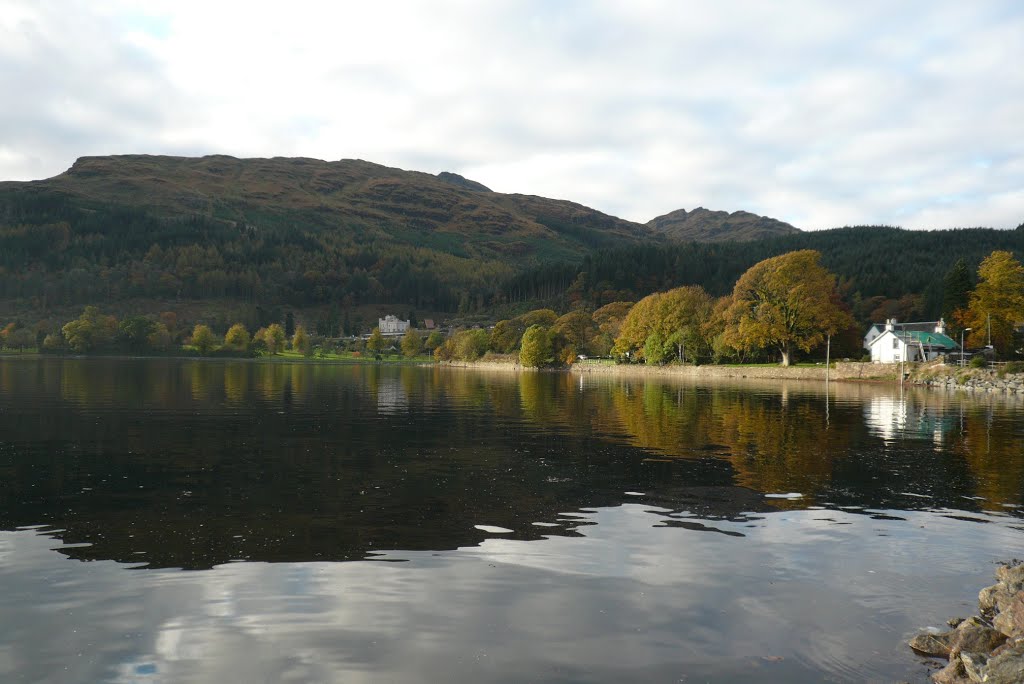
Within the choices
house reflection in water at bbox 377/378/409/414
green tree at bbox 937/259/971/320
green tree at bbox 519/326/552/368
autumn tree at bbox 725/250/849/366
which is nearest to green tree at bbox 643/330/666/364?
autumn tree at bbox 725/250/849/366

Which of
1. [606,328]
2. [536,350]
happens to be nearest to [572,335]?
[606,328]

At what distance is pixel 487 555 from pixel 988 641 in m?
9.27

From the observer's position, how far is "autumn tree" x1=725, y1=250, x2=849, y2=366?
111m

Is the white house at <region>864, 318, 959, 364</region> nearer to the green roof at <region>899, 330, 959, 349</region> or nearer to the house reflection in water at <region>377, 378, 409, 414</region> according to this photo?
the green roof at <region>899, 330, 959, 349</region>

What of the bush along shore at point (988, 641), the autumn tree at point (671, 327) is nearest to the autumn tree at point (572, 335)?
the autumn tree at point (671, 327)

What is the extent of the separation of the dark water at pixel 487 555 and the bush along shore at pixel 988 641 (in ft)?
1.74

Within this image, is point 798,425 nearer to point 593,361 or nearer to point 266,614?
point 266,614

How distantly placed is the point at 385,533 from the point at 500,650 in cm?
698

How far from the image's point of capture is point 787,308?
371ft

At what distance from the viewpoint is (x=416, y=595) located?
13.1 m

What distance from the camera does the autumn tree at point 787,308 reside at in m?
111

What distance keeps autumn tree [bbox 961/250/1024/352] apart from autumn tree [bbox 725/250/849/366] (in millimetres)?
18993

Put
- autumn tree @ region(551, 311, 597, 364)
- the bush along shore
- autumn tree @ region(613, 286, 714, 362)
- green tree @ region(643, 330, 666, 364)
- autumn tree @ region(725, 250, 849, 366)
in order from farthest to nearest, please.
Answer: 1. autumn tree @ region(551, 311, 597, 364)
2. green tree @ region(643, 330, 666, 364)
3. autumn tree @ region(613, 286, 714, 362)
4. autumn tree @ region(725, 250, 849, 366)
5. the bush along shore

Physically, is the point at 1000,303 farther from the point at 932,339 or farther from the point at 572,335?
the point at 572,335
